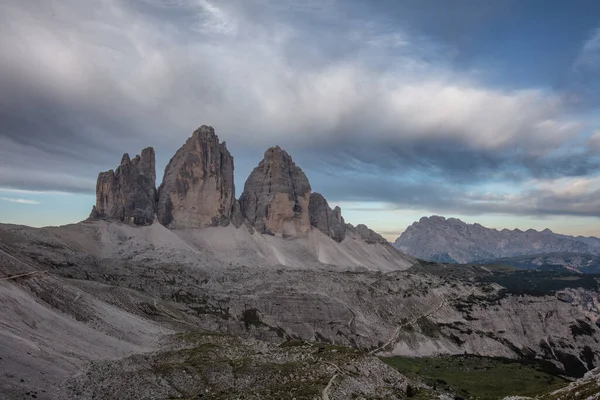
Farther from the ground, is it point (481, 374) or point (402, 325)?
point (402, 325)

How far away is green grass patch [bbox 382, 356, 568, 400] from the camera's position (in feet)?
345

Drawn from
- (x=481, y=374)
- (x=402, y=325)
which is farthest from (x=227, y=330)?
(x=481, y=374)

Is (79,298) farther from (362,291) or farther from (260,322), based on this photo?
(362,291)

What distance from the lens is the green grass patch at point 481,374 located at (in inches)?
4136

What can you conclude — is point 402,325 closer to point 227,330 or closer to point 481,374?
point 481,374

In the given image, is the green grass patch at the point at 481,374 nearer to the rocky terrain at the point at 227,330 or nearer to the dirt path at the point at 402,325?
the dirt path at the point at 402,325

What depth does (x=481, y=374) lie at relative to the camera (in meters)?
125

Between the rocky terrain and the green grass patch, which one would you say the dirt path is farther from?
the green grass patch

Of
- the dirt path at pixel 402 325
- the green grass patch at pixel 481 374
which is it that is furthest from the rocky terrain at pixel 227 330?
the green grass patch at pixel 481 374

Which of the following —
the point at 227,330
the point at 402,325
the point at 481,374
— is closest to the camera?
the point at 481,374

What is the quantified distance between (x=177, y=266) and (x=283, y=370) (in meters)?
134

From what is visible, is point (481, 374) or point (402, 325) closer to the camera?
point (481, 374)

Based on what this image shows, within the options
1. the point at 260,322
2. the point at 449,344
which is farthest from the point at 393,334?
the point at 260,322

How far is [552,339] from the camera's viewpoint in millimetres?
182125
